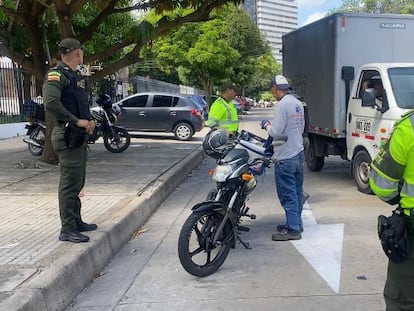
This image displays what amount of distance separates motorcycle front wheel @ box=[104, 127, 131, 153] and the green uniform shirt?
29.0ft

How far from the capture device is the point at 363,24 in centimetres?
945

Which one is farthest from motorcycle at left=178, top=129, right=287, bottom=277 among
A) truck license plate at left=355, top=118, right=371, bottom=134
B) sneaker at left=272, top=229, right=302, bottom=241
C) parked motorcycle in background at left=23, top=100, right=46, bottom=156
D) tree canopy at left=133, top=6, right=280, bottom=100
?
tree canopy at left=133, top=6, right=280, bottom=100

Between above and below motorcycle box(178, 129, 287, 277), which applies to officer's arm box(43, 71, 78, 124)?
above

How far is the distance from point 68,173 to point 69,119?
549 millimetres

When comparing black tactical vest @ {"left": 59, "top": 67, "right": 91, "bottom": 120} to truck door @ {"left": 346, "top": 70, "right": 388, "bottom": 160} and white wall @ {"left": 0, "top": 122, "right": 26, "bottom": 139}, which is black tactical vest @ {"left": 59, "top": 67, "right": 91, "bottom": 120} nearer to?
truck door @ {"left": 346, "top": 70, "right": 388, "bottom": 160}

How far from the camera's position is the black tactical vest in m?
5.20

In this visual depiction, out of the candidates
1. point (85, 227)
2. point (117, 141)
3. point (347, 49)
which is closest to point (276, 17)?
point (117, 141)

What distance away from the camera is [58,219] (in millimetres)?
6516

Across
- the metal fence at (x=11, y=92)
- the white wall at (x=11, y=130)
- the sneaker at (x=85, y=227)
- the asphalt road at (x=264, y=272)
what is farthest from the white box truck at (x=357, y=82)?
the white wall at (x=11, y=130)

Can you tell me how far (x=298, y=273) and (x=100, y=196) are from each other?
390cm

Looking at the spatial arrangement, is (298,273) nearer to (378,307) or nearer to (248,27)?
(378,307)

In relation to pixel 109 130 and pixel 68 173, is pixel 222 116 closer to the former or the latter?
pixel 68 173

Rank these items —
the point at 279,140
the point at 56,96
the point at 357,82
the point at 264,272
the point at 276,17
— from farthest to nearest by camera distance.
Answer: the point at 276,17, the point at 357,82, the point at 279,140, the point at 264,272, the point at 56,96

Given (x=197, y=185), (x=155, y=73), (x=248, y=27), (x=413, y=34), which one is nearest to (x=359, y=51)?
(x=413, y=34)
